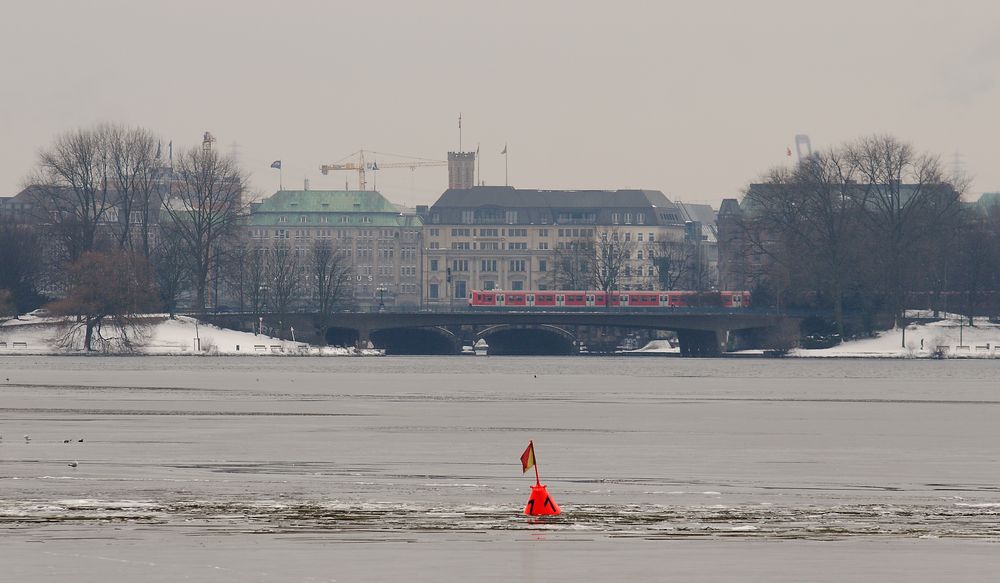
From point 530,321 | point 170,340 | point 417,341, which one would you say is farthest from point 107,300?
point 417,341

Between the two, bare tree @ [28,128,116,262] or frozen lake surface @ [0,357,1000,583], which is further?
bare tree @ [28,128,116,262]

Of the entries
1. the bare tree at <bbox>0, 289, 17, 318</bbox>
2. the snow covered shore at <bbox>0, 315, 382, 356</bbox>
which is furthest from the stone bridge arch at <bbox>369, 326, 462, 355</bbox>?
the bare tree at <bbox>0, 289, 17, 318</bbox>

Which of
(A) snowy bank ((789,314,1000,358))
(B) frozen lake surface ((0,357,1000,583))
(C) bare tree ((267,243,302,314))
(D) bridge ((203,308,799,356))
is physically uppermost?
(C) bare tree ((267,243,302,314))

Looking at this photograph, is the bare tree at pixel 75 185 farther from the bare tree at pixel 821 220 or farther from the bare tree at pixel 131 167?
the bare tree at pixel 821 220

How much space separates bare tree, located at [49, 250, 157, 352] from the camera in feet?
450

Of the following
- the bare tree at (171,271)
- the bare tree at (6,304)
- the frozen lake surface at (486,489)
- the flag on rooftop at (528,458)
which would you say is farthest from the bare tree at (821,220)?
the flag on rooftop at (528,458)

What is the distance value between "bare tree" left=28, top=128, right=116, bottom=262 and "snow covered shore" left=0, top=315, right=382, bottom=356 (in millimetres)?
6591

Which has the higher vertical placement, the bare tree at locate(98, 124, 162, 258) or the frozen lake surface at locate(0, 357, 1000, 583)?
the bare tree at locate(98, 124, 162, 258)

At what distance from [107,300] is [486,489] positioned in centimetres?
10523

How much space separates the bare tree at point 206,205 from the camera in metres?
152

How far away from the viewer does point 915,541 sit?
94.7 ft

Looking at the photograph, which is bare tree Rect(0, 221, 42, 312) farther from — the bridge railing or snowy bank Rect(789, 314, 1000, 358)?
snowy bank Rect(789, 314, 1000, 358)

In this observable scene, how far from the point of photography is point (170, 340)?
148 meters

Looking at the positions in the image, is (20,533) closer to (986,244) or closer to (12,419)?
(12,419)
